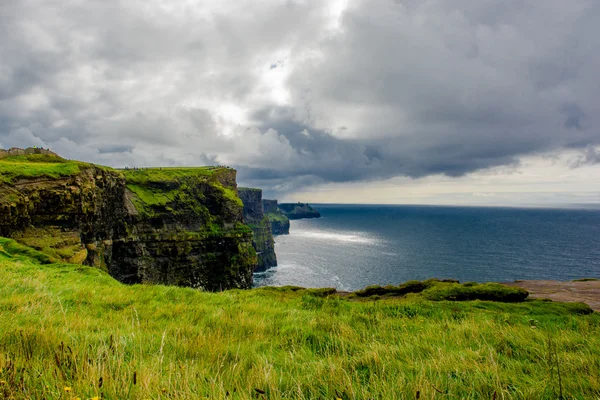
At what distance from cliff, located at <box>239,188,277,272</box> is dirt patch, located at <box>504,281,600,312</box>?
380 ft

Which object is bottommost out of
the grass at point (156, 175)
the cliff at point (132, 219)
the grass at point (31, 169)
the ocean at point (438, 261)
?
the ocean at point (438, 261)

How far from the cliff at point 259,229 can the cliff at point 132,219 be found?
54.8 meters

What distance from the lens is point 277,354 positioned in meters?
4.38

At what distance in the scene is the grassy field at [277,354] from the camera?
106 inches

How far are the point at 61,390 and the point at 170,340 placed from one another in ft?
6.93

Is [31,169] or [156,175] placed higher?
[156,175]

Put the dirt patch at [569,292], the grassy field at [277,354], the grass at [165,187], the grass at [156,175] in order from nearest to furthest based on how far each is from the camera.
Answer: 1. the grassy field at [277,354]
2. the dirt patch at [569,292]
3. the grass at [165,187]
4. the grass at [156,175]

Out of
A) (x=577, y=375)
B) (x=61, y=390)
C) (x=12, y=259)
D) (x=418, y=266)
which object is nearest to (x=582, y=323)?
(x=577, y=375)

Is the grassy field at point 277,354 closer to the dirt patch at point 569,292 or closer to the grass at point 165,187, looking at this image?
the dirt patch at point 569,292

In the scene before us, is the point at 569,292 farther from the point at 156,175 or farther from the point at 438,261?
the point at 438,261

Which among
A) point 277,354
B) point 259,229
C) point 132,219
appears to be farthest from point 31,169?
point 259,229

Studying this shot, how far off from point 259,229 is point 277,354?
14721cm

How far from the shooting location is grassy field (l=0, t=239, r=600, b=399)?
269cm

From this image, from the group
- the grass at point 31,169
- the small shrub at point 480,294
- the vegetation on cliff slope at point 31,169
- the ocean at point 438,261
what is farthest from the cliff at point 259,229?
the small shrub at point 480,294
